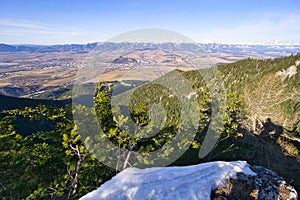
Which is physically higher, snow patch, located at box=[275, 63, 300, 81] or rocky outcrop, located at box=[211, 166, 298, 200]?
rocky outcrop, located at box=[211, 166, 298, 200]

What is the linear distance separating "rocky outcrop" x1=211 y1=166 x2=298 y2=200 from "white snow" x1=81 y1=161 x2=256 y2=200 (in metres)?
0.18

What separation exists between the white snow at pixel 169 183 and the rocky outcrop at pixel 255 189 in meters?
0.18

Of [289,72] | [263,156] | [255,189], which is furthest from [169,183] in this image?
[289,72]

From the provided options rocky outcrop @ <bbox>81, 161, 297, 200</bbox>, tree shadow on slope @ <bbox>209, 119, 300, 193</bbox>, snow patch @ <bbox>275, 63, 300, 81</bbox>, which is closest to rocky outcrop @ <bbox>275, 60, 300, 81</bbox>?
snow patch @ <bbox>275, 63, 300, 81</bbox>

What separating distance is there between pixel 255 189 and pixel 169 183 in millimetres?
2557

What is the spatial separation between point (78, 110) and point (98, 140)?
1.31 m

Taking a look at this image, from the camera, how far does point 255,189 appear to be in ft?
22.1

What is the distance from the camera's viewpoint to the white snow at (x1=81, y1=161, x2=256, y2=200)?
19.9 feet

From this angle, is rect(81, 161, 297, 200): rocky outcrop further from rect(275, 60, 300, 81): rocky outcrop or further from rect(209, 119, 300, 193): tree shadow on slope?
rect(275, 60, 300, 81): rocky outcrop

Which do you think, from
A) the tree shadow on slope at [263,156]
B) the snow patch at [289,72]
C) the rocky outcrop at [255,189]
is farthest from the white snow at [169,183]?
the snow patch at [289,72]

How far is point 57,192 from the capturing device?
7.57 meters

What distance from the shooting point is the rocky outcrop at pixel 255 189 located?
6.45 metres

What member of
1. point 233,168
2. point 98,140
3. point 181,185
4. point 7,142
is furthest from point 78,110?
point 233,168

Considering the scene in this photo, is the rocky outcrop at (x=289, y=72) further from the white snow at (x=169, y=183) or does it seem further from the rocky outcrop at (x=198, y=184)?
the white snow at (x=169, y=183)
